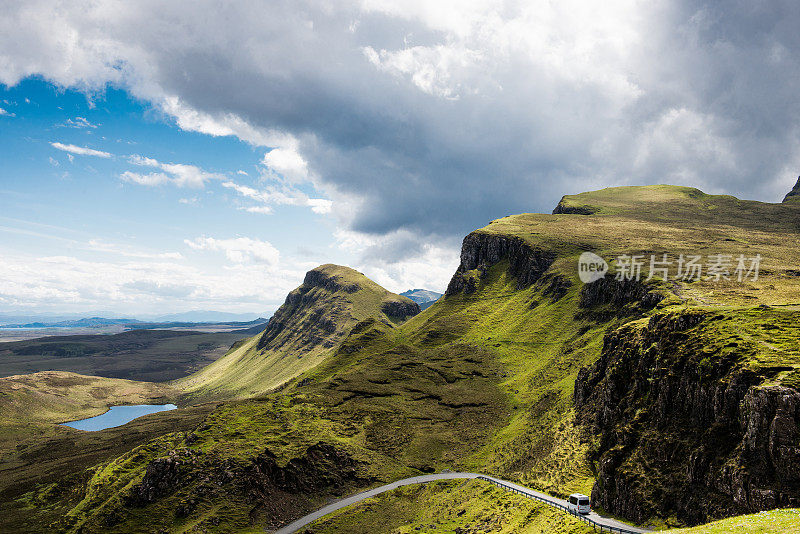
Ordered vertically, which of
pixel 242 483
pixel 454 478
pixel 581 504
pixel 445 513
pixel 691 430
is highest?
pixel 691 430

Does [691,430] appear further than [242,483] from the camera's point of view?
No

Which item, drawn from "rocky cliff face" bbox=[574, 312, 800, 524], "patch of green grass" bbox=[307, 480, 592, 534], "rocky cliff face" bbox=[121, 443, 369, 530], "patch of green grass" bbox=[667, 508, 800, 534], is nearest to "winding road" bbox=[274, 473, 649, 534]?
"patch of green grass" bbox=[307, 480, 592, 534]

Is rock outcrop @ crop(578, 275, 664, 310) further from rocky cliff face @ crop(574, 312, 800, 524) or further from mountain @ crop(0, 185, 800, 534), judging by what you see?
rocky cliff face @ crop(574, 312, 800, 524)

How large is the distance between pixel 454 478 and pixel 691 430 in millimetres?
58636

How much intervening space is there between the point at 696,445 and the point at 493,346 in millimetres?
132411

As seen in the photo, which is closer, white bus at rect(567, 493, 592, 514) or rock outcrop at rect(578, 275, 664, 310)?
white bus at rect(567, 493, 592, 514)

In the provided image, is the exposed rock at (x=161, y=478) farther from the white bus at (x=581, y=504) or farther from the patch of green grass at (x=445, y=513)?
the white bus at (x=581, y=504)

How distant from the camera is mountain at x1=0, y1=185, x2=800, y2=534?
170ft

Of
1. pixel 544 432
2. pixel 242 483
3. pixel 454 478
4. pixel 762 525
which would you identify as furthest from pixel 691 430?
pixel 242 483

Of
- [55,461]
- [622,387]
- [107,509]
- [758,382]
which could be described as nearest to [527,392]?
[622,387]

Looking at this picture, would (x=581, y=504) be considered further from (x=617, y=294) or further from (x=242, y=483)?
(x=617, y=294)

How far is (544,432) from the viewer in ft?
334

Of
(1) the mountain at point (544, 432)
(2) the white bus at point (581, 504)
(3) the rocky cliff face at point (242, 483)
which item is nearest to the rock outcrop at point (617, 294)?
(1) the mountain at point (544, 432)

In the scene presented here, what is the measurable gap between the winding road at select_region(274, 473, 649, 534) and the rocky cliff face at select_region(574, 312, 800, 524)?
3622 mm
